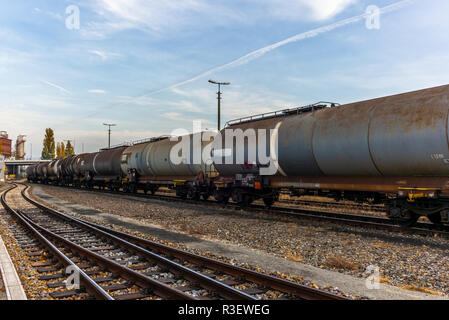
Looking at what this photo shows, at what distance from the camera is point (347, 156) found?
1170 cm

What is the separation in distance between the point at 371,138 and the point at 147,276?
794 cm

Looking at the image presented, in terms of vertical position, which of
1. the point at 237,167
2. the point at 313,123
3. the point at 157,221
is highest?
the point at 313,123

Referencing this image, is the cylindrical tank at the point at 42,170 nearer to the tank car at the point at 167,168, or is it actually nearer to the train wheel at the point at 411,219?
A: the tank car at the point at 167,168

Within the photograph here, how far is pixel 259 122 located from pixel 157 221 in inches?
252

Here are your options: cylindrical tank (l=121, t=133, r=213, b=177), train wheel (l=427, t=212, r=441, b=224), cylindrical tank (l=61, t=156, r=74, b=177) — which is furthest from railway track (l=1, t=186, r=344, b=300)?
cylindrical tank (l=61, t=156, r=74, b=177)

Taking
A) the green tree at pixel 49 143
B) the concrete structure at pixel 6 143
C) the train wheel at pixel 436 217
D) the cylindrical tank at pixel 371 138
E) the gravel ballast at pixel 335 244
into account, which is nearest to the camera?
the gravel ballast at pixel 335 244

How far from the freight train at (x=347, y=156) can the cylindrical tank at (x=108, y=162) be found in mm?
12336

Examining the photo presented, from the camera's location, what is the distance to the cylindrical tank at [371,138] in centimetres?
970

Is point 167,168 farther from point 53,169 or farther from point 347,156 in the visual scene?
point 53,169

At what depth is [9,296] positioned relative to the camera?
17.1ft

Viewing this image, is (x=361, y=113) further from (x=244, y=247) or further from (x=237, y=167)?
(x=237, y=167)

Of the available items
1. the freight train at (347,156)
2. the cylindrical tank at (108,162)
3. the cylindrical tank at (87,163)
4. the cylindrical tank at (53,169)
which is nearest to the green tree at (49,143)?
the cylindrical tank at (53,169)

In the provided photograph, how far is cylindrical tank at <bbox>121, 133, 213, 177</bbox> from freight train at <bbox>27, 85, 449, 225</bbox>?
13 cm
